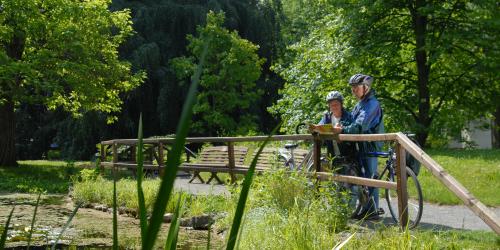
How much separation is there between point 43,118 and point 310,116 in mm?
13676

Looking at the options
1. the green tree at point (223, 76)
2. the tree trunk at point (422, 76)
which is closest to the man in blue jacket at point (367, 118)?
the tree trunk at point (422, 76)

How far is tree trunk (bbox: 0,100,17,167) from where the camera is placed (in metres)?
20.8

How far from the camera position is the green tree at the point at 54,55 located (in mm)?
19203

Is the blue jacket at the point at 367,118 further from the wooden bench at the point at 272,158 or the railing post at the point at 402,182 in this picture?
the wooden bench at the point at 272,158

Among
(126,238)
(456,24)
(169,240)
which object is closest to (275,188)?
(126,238)

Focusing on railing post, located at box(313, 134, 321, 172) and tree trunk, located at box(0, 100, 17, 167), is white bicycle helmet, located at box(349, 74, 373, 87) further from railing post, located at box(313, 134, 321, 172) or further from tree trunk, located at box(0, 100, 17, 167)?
tree trunk, located at box(0, 100, 17, 167)

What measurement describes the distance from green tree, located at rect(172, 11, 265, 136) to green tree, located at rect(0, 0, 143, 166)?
4306 mm

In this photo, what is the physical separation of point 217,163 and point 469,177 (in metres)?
4.41

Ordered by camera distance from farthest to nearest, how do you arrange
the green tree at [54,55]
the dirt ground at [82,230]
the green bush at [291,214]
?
the green tree at [54,55] < the dirt ground at [82,230] < the green bush at [291,214]

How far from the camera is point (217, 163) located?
40.5ft

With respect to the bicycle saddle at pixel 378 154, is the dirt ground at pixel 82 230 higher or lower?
lower

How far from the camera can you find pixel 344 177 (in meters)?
6.78

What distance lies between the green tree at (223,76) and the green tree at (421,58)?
18.2ft

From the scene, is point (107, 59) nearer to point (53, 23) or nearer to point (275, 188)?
point (53, 23)
